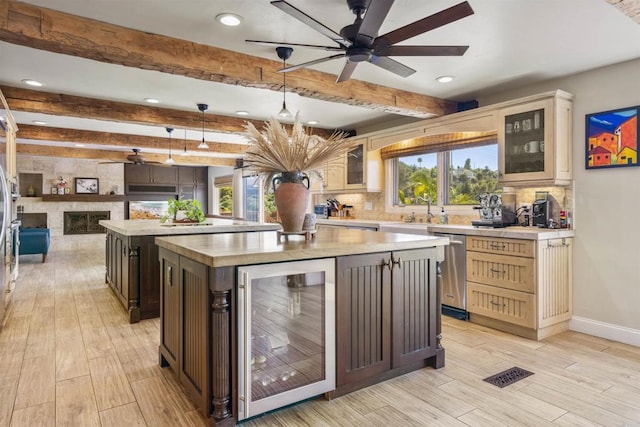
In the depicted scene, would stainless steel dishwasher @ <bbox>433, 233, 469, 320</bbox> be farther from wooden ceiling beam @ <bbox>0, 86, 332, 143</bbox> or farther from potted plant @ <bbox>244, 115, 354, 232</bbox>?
wooden ceiling beam @ <bbox>0, 86, 332, 143</bbox>

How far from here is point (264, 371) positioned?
1.98m

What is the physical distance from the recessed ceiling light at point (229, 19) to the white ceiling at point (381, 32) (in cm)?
5

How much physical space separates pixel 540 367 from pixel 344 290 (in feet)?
5.35

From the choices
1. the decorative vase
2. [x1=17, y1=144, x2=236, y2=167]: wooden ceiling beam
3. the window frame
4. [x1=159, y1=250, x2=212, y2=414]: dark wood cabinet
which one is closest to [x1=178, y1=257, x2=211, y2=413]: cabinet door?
[x1=159, y1=250, x2=212, y2=414]: dark wood cabinet

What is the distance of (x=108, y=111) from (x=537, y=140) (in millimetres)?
4677

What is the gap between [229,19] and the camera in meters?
2.54

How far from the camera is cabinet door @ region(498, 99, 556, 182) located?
343cm

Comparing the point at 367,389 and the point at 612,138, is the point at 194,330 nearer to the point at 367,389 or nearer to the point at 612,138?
the point at 367,389

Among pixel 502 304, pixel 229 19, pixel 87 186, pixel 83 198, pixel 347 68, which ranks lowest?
pixel 502 304

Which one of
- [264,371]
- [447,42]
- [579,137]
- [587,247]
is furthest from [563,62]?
[264,371]

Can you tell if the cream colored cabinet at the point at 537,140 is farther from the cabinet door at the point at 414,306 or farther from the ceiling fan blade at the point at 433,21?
the ceiling fan blade at the point at 433,21

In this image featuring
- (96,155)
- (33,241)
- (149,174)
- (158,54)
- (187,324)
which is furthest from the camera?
(149,174)

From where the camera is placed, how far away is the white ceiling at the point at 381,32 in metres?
2.40

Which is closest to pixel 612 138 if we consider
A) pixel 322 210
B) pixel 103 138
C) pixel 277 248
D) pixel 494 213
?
pixel 494 213
